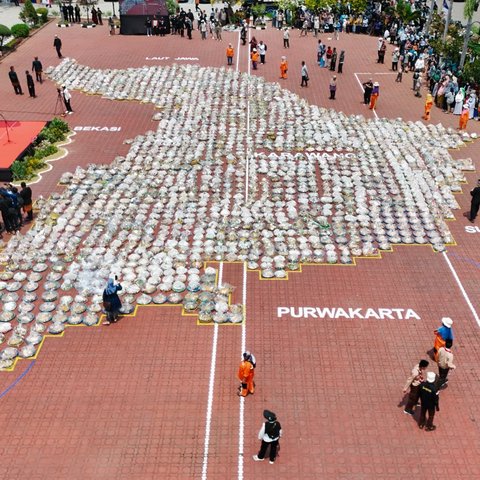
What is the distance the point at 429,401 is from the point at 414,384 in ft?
2.10

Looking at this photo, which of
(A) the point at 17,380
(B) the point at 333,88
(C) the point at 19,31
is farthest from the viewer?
(C) the point at 19,31

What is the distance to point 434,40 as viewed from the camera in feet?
147

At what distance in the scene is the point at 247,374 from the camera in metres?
15.3

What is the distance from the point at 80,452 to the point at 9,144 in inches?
803

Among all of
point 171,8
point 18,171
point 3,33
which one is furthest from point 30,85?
point 171,8

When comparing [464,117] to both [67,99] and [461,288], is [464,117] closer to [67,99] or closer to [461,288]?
[461,288]

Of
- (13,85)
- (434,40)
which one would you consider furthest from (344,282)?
(434,40)

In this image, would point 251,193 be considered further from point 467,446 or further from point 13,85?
point 13,85

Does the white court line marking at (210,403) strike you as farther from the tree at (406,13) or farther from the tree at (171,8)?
the tree at (171,8)

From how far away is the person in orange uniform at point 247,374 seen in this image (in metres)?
15.1

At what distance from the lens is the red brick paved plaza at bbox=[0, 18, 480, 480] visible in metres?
14.2

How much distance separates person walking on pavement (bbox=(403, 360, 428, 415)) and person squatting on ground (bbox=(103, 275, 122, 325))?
9.19m

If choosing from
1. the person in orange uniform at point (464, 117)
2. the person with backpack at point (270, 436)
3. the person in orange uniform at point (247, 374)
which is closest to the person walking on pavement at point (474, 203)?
the person in orange uniform at point (464, 117)

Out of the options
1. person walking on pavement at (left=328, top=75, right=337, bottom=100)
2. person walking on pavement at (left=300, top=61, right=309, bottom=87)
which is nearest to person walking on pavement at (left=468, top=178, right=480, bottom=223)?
person walking on pavement at (left=328, top=75, right=337, bottom=100)
